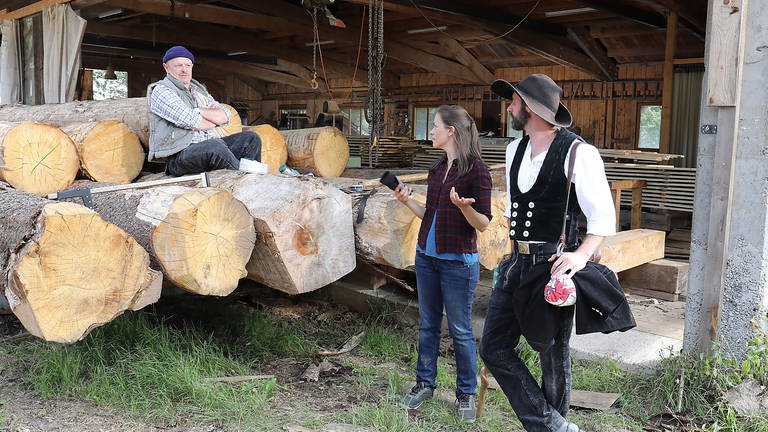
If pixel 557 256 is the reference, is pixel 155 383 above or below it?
below

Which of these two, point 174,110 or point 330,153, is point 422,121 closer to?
point 330,153

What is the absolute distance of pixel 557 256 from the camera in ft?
10.0

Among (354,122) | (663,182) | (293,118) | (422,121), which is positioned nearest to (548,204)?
(663,182)

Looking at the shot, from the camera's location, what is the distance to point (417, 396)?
3984mm

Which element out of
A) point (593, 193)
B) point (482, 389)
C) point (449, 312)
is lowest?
point (482, 389)

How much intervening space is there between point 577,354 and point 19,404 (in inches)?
135

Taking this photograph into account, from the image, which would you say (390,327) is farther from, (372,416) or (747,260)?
(747,260)

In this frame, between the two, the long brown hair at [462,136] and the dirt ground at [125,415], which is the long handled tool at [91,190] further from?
the long brown hair at [462,136]

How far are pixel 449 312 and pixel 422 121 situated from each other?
41.7 ft

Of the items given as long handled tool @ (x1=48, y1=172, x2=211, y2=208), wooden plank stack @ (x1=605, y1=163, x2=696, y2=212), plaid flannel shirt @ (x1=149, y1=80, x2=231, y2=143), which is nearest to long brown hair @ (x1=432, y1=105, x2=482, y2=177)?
long handled tool @ (x1=48, y1=172, x2=211, y2=208)

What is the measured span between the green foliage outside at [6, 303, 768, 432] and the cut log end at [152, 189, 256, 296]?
2.22 feet


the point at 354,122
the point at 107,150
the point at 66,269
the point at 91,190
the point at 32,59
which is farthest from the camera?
the point at 354,122

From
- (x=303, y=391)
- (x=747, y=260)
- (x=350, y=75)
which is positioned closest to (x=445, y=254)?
(x=303, y=391)

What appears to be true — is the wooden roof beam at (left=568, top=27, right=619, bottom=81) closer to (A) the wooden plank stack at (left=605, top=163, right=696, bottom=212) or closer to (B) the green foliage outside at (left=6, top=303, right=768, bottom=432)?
(A) the wooden plank stack at (left=605, top=163, right=696, bottom=212)
